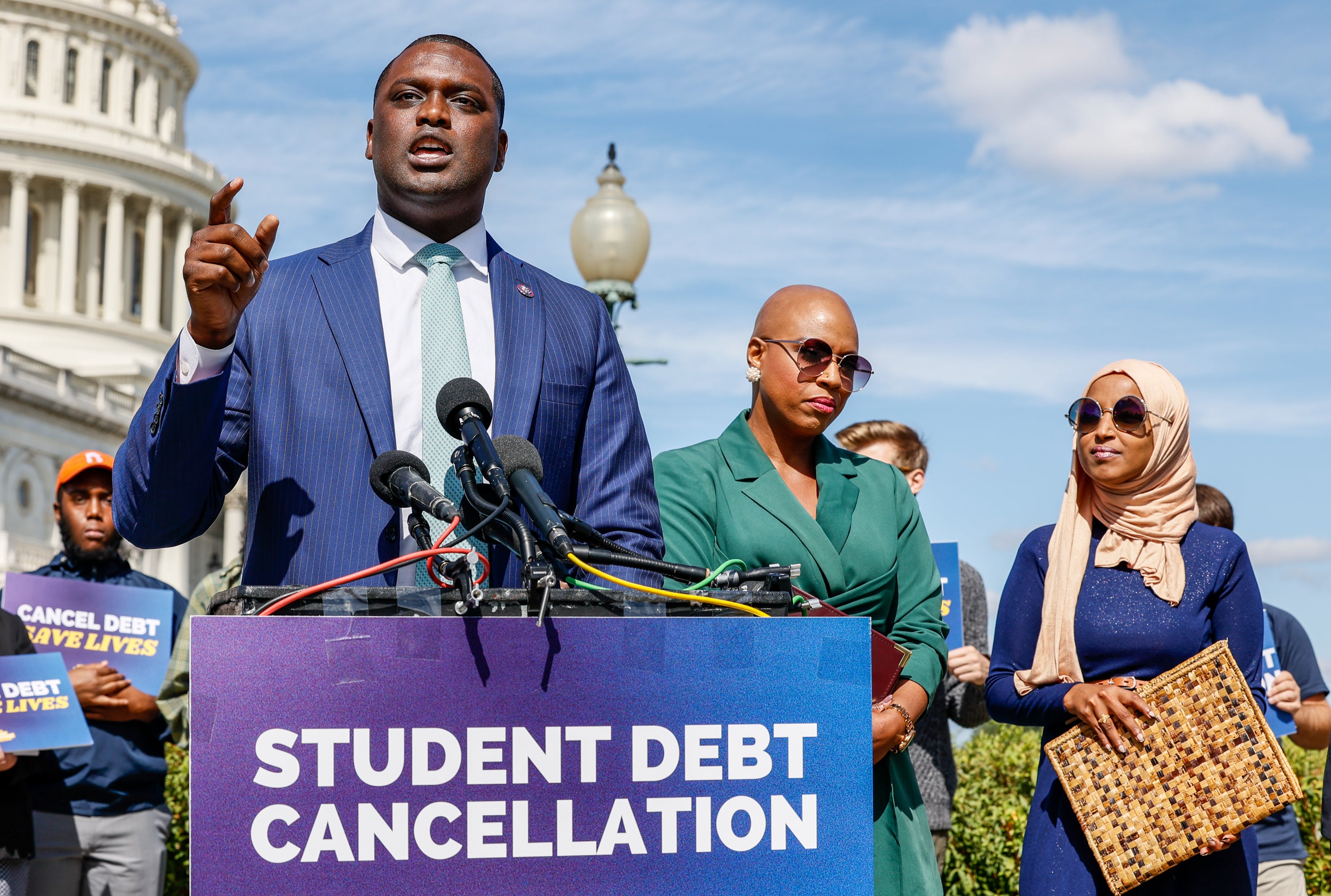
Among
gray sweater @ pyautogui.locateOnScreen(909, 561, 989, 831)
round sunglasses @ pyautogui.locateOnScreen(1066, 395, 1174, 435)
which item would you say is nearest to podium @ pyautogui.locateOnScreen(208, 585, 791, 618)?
round sunglasses @ pyautogui.locateOnScreen(1066, 395, 1174, 435)

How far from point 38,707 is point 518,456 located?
3.55m

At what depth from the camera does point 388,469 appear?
2.33 metres

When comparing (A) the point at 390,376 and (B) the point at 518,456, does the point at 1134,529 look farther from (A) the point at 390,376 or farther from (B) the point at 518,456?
(B) the point at 518,456

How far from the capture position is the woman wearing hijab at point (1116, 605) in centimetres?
384

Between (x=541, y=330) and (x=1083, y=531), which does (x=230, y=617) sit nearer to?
(x=541, y=330)

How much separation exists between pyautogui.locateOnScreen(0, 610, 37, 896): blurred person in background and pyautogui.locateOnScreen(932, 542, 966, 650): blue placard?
10.0 feet

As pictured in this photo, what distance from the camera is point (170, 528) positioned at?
2.59 meters

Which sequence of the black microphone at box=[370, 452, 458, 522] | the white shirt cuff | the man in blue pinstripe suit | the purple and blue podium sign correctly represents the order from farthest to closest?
1. the man in blue pinstripe suit
2. the white shirt cuff
3. the black microphone at box=[370, 452, 458, 522]
4. the purple and blue podium sign

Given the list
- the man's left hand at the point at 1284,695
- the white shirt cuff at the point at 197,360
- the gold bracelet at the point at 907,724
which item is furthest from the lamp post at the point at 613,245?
the white shirt cuff at the point at 197,360

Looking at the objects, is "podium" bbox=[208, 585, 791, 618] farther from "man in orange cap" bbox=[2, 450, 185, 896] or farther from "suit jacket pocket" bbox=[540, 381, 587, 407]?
"man in orange cap" bbox=[2, 450, 185, 896]

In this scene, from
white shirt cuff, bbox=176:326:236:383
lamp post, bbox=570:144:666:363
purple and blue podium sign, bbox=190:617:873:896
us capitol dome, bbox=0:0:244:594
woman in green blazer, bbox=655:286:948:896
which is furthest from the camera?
us capitol dome, bbox=0:0:244:594

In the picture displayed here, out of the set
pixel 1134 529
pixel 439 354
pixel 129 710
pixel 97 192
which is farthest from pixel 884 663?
pixel 97 192

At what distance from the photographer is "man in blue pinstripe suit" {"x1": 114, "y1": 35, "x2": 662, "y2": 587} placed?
257 cm

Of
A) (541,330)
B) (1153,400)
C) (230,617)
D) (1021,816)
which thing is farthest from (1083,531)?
(1021,816)
